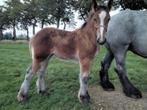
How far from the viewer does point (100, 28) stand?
5.69 metres

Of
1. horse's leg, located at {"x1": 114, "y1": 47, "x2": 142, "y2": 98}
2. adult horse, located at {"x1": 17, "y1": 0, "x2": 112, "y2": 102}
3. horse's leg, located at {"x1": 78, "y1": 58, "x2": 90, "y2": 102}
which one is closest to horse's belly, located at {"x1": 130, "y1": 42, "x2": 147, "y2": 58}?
horse's leg, located at {"x1": 114, "y1": 47, "x2": 142, "y2": 98}

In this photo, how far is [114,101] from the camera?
263 inches

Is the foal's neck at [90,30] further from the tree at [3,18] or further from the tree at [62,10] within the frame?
the tree at [3,18]

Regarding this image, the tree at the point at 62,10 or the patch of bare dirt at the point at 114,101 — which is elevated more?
the tree at the point at 62,10

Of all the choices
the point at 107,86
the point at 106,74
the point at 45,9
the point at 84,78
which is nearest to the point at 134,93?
the point at 107,86

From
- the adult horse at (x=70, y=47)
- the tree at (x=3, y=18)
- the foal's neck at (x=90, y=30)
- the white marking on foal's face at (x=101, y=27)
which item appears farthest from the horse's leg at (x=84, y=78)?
the tree at (x=3, y=18)

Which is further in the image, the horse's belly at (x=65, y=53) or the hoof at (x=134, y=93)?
the hoof at (x=134, y=93)

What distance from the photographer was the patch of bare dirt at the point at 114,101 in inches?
255

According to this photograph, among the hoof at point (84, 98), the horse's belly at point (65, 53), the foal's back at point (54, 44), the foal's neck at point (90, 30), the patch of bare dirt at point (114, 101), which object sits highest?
the foal's neck at point (90, 30)

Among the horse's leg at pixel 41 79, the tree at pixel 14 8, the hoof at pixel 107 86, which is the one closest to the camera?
the horse's leg at pixel 41 79

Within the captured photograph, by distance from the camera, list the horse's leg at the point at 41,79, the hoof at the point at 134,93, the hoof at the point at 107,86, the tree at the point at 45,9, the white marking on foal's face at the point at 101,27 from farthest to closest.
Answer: the tree at the point at 45,9, the hoof at the point at 107,86, the hoof at the point at 134,93, the horse's leg at the point at 41,79, the white marking on foal's face at the point at 101,27

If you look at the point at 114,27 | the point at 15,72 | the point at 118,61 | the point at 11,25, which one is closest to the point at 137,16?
the point at 114,27

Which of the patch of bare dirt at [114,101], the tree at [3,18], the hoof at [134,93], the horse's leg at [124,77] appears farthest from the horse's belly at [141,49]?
the tree at [3,18]

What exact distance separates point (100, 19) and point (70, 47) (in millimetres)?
934
